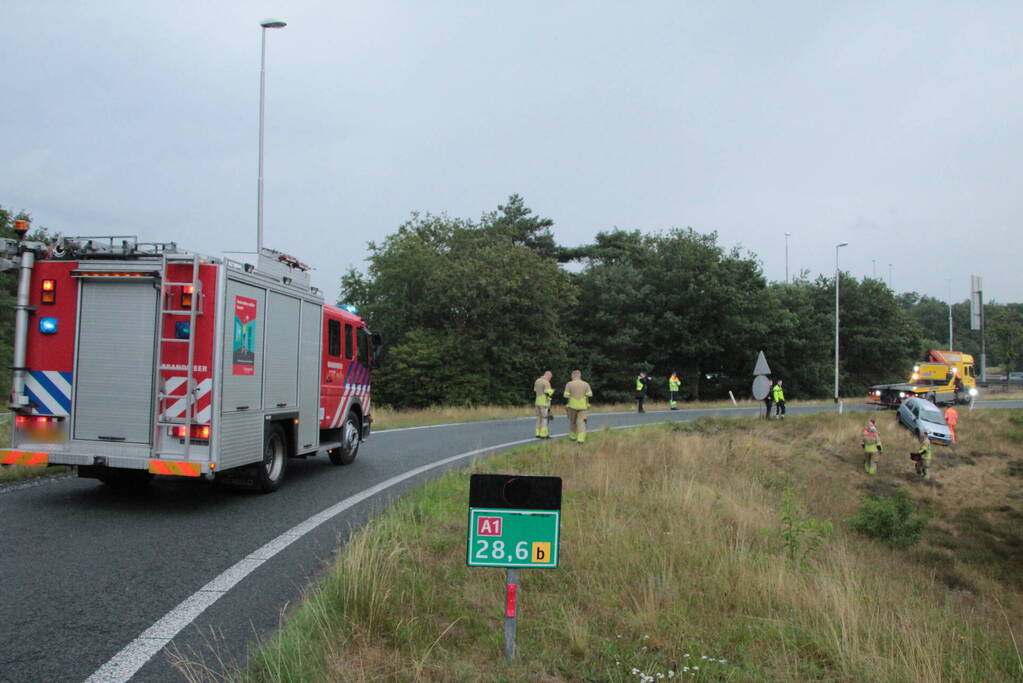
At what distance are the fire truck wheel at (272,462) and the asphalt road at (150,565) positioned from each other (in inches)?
6.6

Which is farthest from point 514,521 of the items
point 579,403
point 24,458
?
point 579,403

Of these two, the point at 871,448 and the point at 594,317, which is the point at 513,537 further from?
the point at 594,317

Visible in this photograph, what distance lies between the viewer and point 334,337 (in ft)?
39.2

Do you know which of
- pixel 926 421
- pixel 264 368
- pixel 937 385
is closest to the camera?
pixel 264 368

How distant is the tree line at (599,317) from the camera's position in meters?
45.2

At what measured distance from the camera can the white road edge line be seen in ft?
13.3

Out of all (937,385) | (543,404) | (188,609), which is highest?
(937,385)

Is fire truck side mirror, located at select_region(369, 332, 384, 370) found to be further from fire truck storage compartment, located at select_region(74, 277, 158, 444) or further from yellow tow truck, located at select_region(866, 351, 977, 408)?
yellow tow truck, located at select_region(866, 351, 977, 408)

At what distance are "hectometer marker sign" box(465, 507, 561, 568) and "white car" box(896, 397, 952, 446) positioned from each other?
2677 centimetres

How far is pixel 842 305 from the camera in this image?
2660 inches

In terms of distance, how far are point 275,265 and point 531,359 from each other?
1453 inches

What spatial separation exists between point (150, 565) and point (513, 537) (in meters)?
3.58

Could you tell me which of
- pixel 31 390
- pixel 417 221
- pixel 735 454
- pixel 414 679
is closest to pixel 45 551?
pixel 31 390

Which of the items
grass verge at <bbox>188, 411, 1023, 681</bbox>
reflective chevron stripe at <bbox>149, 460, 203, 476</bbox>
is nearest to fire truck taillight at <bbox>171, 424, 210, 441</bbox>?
reflective chevron stripe at <bbox>149, 460, 203, 476</bbox>
